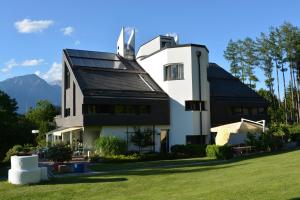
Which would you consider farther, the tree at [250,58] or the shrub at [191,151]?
the tree at [250,58]

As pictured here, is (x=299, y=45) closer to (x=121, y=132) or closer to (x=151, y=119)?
(x=151, y=119)

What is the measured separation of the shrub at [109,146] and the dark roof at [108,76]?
449 centimetres

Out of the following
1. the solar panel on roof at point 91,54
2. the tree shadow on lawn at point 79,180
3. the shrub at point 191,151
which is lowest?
the tree shadow on lawn at point 79,180

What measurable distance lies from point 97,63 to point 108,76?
3430 millimetres

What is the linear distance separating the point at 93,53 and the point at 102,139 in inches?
593

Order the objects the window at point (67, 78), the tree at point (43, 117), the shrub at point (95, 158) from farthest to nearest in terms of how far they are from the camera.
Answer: the tree at point (43, 117), the window at point (67, 78), the shrub at point (95, 158)

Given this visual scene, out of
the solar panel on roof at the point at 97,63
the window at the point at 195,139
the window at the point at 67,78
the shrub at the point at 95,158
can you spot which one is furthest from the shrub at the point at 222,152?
the window at the point at 67,78

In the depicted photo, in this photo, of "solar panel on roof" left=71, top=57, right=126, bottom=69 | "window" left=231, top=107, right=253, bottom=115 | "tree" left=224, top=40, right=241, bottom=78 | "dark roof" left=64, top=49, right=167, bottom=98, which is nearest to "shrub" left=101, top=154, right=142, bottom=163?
"dark roof" left=64, top=49, right=167, bottom=98

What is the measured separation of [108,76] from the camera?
3862 cm

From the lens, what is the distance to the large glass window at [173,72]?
37.3 metres

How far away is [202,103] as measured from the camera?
Result: 125ft

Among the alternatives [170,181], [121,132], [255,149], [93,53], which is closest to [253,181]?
[170,181]

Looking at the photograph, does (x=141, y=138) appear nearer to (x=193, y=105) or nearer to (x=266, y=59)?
(x=193, y=105)

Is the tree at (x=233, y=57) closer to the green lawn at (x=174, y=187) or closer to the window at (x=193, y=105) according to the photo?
the window at (x=193, y=105)
